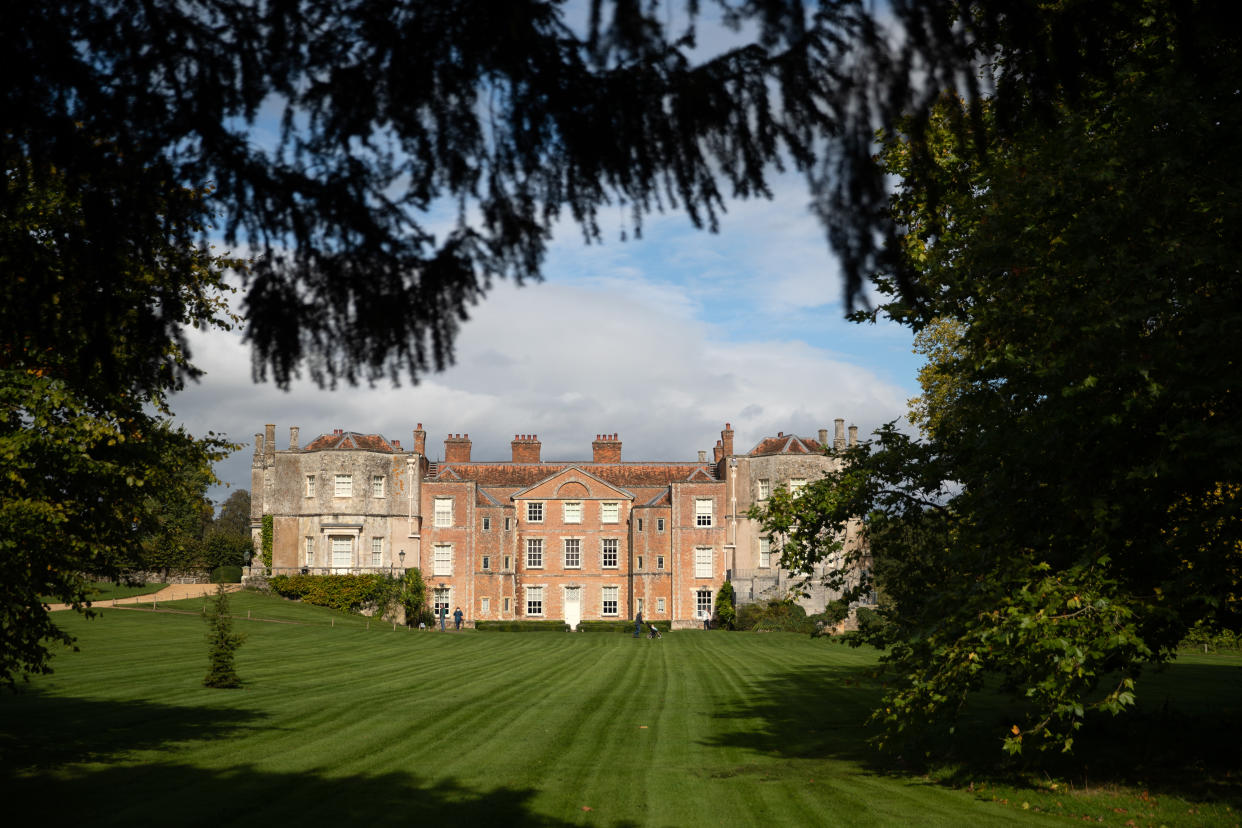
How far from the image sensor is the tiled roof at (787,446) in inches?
2272

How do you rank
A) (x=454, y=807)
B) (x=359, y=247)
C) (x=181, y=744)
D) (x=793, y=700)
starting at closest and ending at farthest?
(x=359, y=247)
(x=454, y=807)
(x=181, y=744)
(x=793, y=700)

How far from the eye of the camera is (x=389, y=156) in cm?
349

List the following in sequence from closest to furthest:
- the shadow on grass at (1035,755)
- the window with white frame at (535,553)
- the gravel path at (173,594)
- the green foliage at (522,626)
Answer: the shadow on grass at (1035,755), the gravel path at (173,594), the green foliage at (522,626), the window with white frame at (535,553)

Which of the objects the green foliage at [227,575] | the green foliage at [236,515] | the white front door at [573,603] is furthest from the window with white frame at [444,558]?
the green foliage at [236,515]

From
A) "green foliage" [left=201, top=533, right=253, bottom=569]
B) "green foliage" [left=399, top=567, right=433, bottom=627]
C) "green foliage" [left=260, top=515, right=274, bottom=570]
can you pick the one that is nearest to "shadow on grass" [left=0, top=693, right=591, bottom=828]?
"green foliage" [left=399, top=567, right=433, bottom=627]

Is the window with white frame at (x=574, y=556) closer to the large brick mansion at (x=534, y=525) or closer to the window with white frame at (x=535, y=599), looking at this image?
the large brick mansion at (x=534, y=525)

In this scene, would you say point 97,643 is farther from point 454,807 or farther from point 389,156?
point 389,156

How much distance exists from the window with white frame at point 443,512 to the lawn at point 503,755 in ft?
99.8

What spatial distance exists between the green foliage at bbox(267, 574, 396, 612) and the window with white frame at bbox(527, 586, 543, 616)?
887cm

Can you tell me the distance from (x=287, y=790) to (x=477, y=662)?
72.5 ft

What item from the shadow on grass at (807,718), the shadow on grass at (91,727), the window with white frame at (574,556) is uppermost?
the window with white frame at (574,556)

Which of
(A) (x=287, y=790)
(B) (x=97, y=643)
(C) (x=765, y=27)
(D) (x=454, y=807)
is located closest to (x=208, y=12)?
(C) (x=765, y=27)

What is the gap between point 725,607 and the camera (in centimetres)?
5741

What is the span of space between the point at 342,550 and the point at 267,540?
14.2 ft
